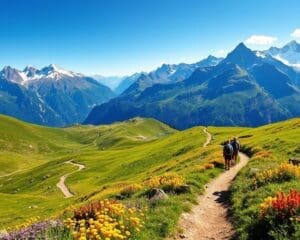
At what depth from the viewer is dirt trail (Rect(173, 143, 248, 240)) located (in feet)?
68.3

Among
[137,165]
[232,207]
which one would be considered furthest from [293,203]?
[137,165]

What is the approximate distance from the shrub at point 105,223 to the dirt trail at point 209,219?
276 centimetres

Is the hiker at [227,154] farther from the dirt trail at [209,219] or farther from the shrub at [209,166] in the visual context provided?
the dirt trail at [209,219]

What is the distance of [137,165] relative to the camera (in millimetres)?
108125

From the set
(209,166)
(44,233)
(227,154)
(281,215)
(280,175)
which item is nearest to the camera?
(44,233)

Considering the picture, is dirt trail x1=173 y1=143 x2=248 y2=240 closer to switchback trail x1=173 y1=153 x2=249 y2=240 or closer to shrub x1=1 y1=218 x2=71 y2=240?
switchback trail x1=173 y1=153 x2=249 y2=240

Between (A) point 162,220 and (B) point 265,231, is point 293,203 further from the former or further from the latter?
(A) point 162,220

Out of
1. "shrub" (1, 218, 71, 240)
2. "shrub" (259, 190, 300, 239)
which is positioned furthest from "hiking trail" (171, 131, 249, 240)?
"shrub" (1, 218, 71, 240)

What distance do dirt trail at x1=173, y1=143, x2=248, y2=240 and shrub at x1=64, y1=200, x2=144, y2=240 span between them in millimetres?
2760

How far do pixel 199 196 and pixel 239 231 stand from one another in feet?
35.5

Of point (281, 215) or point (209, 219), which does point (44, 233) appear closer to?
point (281, 215)

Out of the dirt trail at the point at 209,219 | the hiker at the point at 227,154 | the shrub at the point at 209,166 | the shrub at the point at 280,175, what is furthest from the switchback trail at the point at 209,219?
the hiker at the point at 227,154

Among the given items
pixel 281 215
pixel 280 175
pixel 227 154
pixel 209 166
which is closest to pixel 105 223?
pixel 281 215

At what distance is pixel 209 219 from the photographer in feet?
80.2
